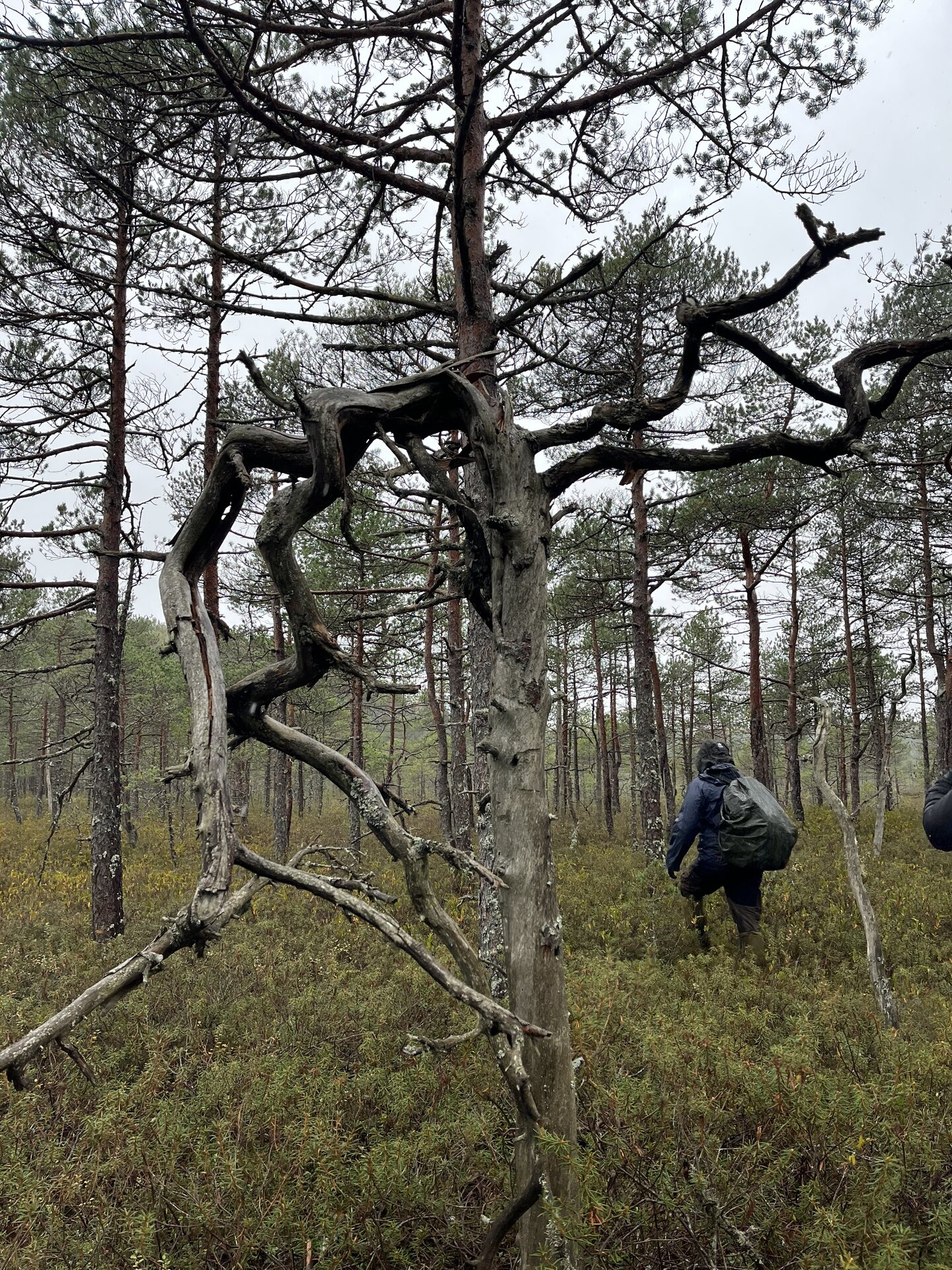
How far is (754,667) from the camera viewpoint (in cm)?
1391

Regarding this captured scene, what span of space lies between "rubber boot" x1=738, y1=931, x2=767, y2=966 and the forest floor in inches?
4.9

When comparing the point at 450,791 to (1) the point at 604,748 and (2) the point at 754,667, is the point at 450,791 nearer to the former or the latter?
(2) the point at 754,667

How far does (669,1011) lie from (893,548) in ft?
52.8

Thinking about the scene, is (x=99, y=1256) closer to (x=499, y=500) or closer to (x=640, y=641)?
(x=499, y=500)

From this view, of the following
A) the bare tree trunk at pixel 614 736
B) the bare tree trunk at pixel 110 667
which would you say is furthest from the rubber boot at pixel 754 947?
the bare tree trunk at pixel 614 736

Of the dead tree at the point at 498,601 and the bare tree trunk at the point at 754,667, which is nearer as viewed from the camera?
the dead tree at the point at 498,601

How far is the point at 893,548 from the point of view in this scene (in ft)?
55.1

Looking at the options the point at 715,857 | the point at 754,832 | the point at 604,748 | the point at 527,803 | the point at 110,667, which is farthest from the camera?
the point at 604,748

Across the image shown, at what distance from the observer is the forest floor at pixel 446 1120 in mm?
2432

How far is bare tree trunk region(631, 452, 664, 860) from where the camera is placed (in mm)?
10867

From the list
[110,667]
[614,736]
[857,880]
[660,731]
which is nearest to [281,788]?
[110,667]

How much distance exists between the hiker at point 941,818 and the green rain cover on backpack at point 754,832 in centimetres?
185

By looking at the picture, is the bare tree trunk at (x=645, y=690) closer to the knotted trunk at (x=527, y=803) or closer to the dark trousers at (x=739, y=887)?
the dark trousers at (x=739, y=887)

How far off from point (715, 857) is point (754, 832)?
0.55 meters
